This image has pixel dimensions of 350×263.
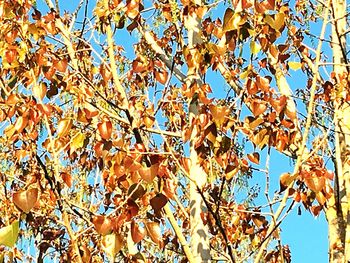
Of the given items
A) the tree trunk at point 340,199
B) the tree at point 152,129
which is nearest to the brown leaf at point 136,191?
the tree at point 152,129

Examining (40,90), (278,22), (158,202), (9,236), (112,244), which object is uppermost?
(278,22)

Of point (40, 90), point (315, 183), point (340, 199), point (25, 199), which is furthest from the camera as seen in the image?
point (340, 199)

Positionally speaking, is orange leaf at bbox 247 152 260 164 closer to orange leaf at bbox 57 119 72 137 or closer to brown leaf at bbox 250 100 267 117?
brown leaf at bbox 250 100 267 117

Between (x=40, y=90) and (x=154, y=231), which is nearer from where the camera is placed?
(x=154, y=231)

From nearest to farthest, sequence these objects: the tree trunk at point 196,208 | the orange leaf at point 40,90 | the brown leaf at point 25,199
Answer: the brown leaf at point 25,199 < the orange leaf at point 40,90 < the tree trunk at point 196,208

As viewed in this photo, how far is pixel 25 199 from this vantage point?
2.40m

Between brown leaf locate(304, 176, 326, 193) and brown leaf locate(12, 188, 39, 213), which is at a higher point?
brown leaf locate(304, 176, 326, 193)

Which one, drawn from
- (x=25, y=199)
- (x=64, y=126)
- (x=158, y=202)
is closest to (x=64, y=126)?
(x=64, y=126)

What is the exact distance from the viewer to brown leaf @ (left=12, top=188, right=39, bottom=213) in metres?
2.39

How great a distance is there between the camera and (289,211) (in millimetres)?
2736

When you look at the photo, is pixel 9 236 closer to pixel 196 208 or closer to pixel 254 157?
pixel 254 157

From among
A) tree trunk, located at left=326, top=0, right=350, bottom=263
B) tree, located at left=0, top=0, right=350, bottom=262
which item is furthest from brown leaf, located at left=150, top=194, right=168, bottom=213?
tree trunk, located at left=326, top=0, right=350, bottom=263

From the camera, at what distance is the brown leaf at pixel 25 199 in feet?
7.86

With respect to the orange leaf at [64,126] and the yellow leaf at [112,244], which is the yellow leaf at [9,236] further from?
the orange leaf at [64,126]
